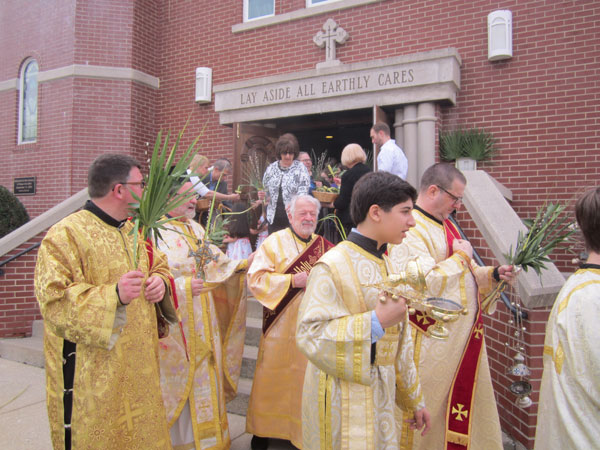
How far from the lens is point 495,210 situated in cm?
449

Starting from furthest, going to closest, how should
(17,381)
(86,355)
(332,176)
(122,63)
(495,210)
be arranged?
(122,63) < (332,176) < (17,381) < (495,210) < (86,355)

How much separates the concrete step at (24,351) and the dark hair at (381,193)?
5.28 metres

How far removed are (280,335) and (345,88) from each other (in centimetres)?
489

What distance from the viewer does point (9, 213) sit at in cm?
942

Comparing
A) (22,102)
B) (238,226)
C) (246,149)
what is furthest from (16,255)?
(22,102)

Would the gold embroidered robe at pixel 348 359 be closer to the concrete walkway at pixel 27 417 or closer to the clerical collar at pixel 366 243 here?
the clerical collar at pixel 366 243

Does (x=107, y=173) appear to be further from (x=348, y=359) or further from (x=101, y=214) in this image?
(x=348, y=359)

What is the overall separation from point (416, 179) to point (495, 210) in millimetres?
2810

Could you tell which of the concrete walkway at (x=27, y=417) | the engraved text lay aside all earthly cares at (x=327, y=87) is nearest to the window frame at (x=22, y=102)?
the engraved text lay aside all earthly cares at (x=327, y=87)

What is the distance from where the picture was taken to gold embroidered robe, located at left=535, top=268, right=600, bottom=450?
73.6 inches

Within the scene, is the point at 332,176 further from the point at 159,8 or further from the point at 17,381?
the point at 159,8

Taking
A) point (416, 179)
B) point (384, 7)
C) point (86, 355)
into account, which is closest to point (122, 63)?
point (384, 7)

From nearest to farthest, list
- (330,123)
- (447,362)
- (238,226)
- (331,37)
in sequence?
(447,362)
(238,226)
(331,37)
(330,123)

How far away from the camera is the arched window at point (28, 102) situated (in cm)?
1102
